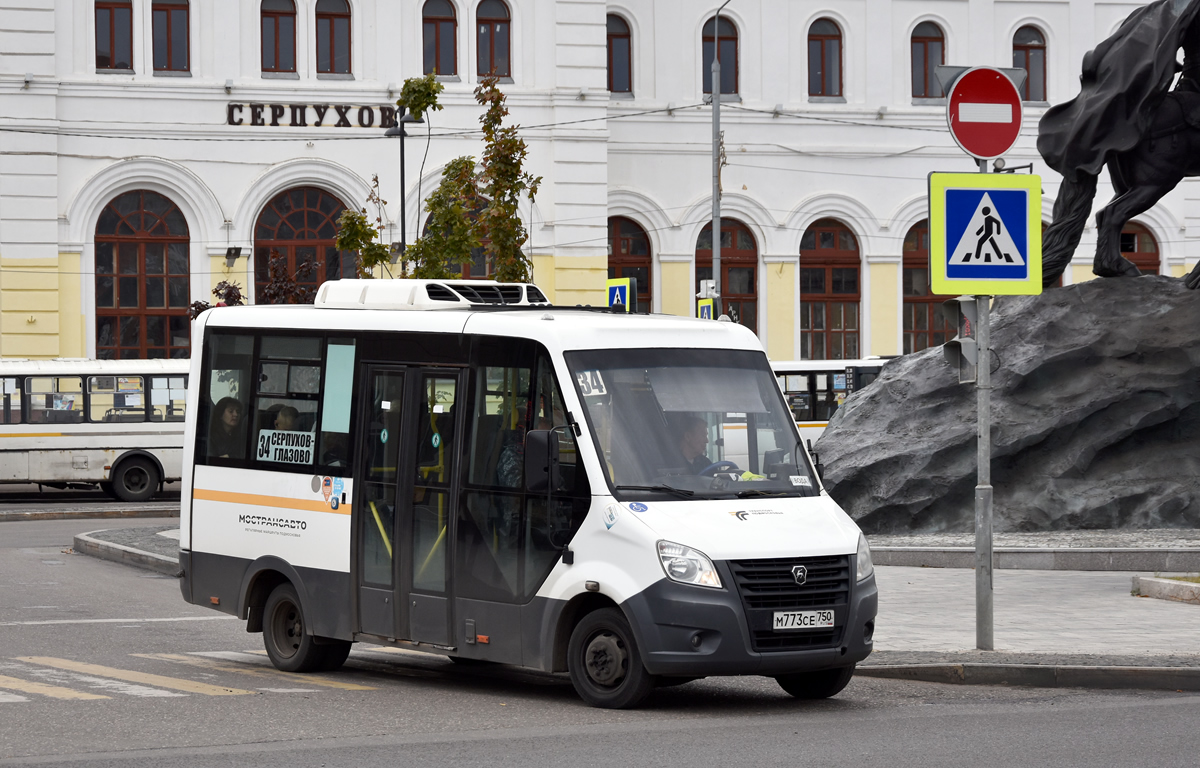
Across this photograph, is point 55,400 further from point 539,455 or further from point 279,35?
point 539,455

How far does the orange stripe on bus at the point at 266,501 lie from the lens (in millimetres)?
11312

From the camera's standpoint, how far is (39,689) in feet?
34.3

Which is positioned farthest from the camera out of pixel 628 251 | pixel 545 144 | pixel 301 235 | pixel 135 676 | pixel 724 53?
pixel 724 53

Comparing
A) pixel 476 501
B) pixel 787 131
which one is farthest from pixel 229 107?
pixel 476 501

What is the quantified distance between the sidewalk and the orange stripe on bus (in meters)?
3.65

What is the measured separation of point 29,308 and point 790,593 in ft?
110

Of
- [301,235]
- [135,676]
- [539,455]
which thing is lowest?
[135,676]

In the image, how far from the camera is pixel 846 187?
46094 mm

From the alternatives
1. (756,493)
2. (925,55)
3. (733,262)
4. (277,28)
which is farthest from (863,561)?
(925,55)

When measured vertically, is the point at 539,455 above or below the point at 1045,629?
above

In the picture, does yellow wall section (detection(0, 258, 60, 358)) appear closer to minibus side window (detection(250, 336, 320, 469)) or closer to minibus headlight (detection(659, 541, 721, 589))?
minibus side window (detection(250, 336, 320, 469))

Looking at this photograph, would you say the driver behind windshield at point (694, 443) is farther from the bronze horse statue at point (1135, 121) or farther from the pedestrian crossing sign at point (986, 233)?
the bronze horse statue at point (1135, 121)

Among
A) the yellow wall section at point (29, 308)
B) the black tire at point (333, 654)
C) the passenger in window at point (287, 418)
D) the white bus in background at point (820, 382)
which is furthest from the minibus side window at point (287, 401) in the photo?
the yellow wall section at point (29, 308)

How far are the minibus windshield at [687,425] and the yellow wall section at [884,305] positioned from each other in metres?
36.7
